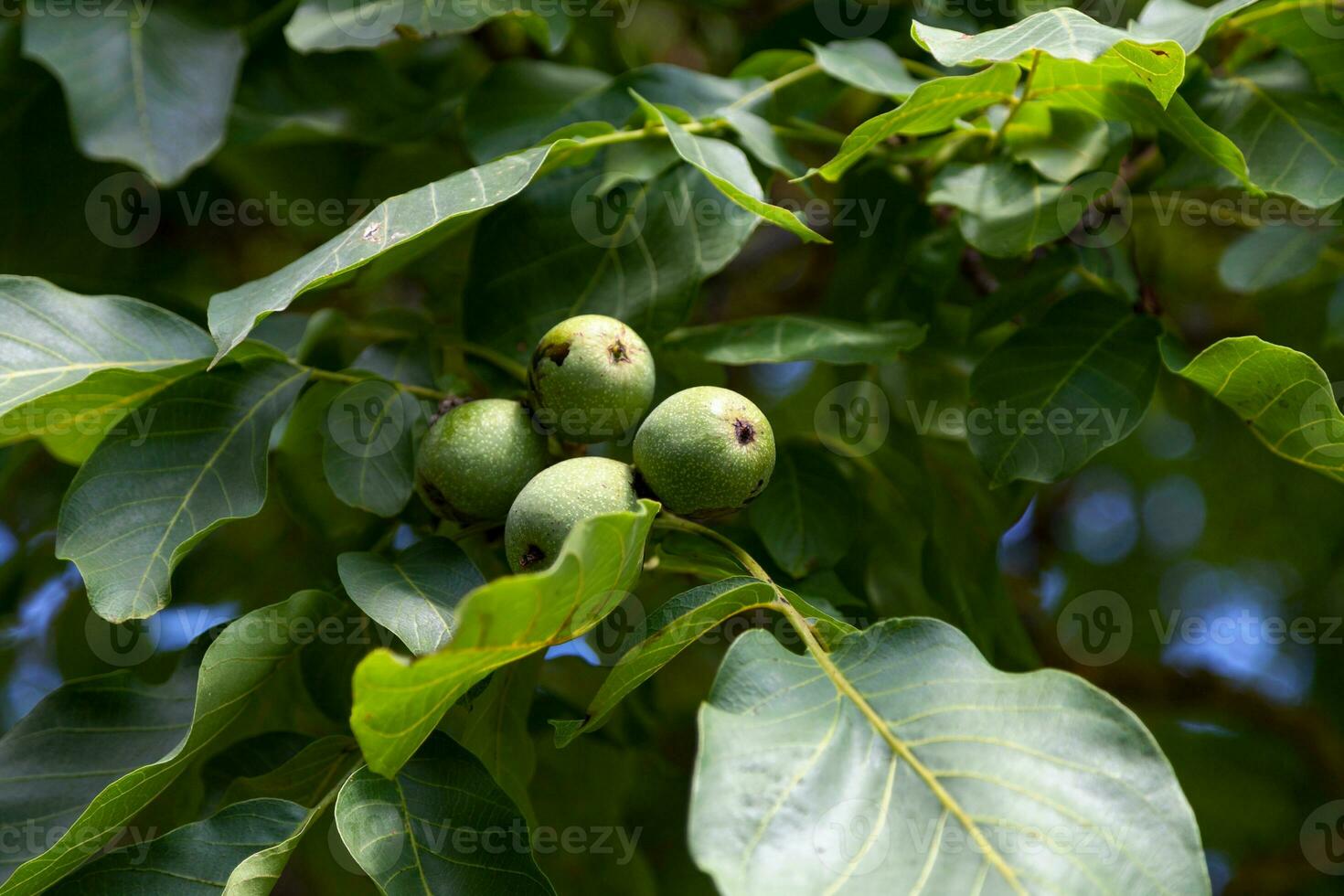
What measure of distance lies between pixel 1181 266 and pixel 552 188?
138 centimetres

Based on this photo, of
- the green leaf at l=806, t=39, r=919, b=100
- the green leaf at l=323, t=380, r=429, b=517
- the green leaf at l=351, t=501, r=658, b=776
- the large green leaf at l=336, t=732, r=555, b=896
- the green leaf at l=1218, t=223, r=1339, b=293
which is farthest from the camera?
the green leaf at l=1218, t=223, r=1339, b=293

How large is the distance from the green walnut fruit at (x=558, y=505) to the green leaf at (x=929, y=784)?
6.1 inches

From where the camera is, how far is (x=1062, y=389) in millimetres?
1001

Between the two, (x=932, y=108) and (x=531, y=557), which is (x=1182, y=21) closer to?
(x=932, y=108)

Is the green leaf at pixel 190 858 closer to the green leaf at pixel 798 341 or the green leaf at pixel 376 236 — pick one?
the green leaf at pixel 376 236

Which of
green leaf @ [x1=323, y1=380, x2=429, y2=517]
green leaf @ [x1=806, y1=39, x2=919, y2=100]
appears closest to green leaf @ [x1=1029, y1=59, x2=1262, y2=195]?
green leaf @ [x1=806, y1=39, x2=919, y2=100]

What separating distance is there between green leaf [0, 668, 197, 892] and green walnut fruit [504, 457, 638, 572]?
13.5 inches

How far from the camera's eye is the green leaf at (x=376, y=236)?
81 centimetres

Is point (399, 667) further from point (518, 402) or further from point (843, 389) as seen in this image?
point (843, 389)

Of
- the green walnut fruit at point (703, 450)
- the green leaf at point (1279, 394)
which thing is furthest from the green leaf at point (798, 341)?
the green leaf at point (1279, 394)

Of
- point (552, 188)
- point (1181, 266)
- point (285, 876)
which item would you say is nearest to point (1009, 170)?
point (552, 188)

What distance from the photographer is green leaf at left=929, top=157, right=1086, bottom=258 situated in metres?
1.02

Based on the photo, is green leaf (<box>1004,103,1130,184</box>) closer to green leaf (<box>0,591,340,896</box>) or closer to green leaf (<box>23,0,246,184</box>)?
green leaf (<box>0,591,340,896</box>)

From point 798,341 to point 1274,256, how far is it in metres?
0.60
